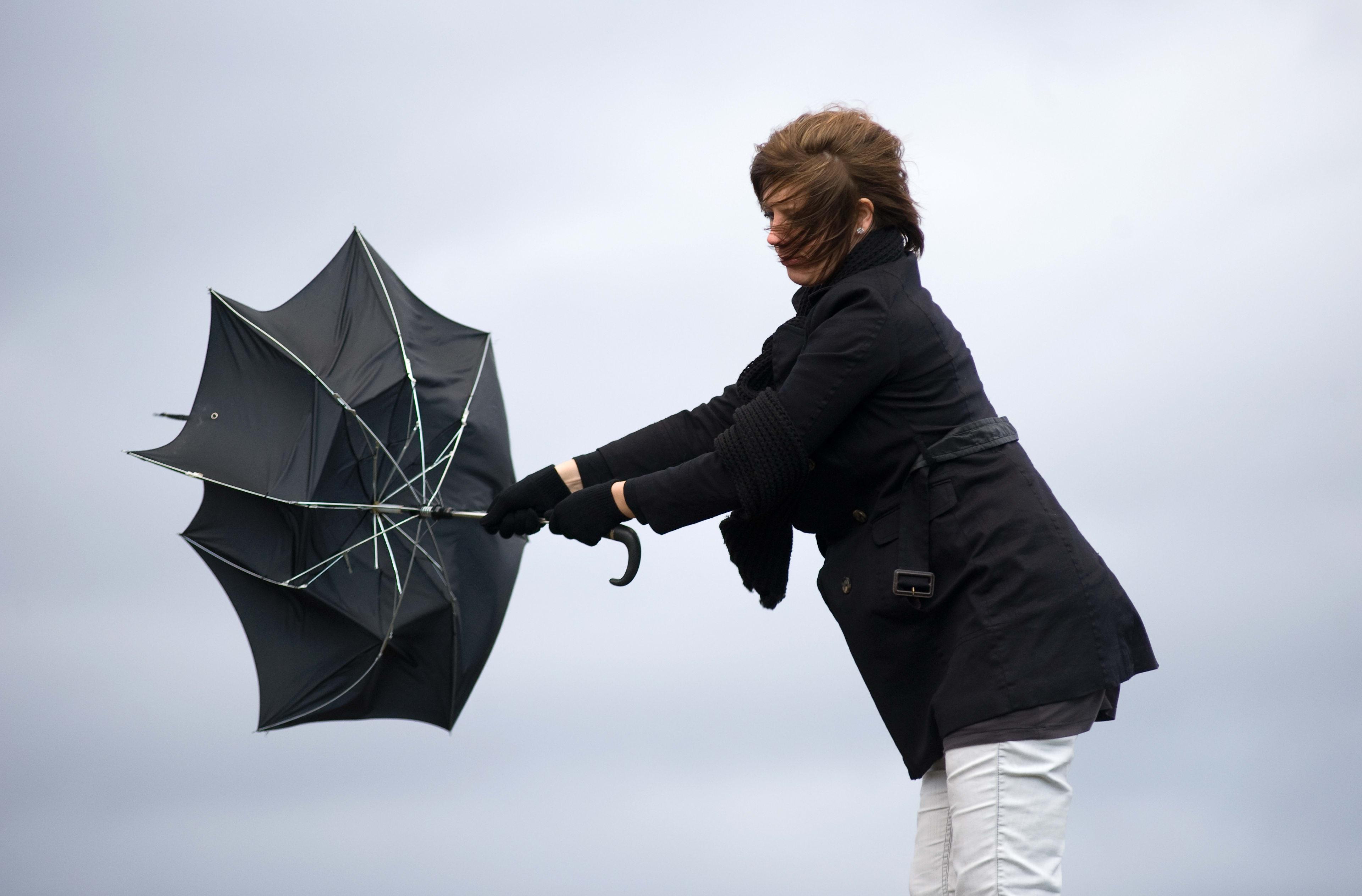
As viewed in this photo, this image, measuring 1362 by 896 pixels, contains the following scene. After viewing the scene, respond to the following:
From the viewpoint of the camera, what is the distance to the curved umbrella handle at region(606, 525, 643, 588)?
265 centimetres

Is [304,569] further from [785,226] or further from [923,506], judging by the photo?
[923,506]

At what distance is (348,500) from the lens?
11.0ft

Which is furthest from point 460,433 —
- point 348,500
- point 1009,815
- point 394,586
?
point 1009,815

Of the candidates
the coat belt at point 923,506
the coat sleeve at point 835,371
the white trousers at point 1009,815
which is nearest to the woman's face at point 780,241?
the coat sleeve at point 835,371

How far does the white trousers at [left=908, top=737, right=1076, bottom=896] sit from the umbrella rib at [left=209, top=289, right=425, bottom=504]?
1787 mm

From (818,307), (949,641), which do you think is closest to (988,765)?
(949,641)

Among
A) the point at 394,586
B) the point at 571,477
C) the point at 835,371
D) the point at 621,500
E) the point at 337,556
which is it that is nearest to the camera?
the point at 835,371

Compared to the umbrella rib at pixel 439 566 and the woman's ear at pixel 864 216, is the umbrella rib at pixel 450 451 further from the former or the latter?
the woman's ear at pixel 864 216

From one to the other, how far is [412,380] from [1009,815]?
2048mm

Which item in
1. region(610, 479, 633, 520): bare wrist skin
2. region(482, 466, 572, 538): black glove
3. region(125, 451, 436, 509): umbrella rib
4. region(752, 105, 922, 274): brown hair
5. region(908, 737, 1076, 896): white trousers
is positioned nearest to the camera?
region(908, 737, 1076, 896): white trousers

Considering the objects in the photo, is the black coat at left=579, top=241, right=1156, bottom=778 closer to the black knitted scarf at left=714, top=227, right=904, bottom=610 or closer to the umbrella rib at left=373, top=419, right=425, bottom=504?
the black knitted scarf at left=714, top=227, right=904, bottom=610

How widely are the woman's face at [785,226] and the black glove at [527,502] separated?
32.0 inches

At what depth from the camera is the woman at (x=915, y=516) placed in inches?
85.5

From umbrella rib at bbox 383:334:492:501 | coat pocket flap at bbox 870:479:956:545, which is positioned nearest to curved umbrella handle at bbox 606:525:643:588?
coat pocket flap at bbox 870:479:956:545
